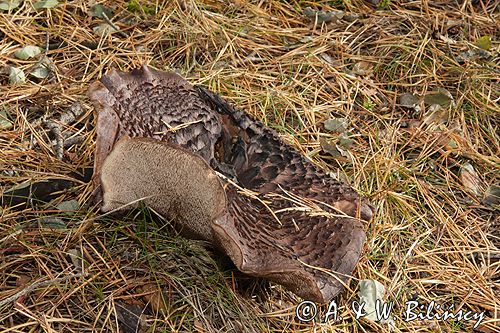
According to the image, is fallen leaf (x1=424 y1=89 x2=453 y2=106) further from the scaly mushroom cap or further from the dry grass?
the scaly mushroom cap

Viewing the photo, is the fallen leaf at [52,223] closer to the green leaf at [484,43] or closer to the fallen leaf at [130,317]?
the fallen leaf at [130,317]

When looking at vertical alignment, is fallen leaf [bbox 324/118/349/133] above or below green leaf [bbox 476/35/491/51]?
below

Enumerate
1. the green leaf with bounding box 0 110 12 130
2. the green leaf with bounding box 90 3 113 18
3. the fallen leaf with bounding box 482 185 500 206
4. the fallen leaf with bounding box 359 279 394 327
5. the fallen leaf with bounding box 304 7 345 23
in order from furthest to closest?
the fallen leaf with bounding box 304 7 345 23, the green leaf with bounding box 90 3 113 18, the fallen leaf with bounding box 482 185 500 206, the green leaf with bounding box 0 110 12 130, the fallen leaf with bounding box 359 279 394 327

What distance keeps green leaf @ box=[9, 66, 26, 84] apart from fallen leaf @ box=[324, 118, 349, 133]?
5.12 feet

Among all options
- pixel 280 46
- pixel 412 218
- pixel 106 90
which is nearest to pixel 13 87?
pixel 106 90

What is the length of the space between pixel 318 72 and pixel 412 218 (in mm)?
1118

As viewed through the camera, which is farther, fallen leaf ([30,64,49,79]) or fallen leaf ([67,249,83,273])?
fallen leaf ([30,64,49,79])

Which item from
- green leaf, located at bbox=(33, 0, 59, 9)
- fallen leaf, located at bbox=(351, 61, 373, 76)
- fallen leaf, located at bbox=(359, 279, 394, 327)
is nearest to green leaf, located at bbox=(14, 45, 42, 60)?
green leaf, located at bbox=(33, 0, 59, 9)

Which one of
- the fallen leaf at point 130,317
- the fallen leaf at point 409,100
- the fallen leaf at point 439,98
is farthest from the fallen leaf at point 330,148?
the fallen leaf at point 130,317

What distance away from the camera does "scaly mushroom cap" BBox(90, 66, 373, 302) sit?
227cm

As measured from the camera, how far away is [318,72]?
3.92 meters

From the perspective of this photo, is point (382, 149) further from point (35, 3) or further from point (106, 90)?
point (35, 3)

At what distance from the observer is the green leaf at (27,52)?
3.69m

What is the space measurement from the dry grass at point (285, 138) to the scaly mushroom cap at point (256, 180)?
1.01 ft
